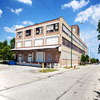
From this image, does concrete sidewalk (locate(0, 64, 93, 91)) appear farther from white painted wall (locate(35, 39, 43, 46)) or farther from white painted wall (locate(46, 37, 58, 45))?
white painted wall (locate(35, 39, 43, 46))

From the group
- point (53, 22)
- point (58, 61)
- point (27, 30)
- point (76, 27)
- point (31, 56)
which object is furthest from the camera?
point (76, 27)

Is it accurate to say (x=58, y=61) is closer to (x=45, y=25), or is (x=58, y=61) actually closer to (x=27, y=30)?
(x=45, y=25)

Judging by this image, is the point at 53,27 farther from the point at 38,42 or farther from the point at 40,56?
the point at 40,56

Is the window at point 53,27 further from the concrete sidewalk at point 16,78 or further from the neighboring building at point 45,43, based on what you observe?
the concrete sidewalk at point 16,78

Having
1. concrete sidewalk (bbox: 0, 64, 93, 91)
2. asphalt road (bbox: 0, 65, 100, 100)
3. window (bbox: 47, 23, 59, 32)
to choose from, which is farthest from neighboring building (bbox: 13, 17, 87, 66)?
asphalt road (bbox: 0, 65, 100, 100)

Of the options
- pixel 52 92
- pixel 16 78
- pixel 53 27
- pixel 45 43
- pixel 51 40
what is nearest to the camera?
pixel 52 92

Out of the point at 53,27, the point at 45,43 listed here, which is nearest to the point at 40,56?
the point at 45,43

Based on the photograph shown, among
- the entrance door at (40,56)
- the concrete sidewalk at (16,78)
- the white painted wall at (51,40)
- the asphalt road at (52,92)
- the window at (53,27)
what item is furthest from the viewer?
the entrance door at (40,56)

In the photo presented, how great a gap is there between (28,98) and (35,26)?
28.6 metres

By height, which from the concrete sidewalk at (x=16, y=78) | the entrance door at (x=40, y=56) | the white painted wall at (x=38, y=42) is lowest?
the concrete sidewalk at (x=16, y=78)

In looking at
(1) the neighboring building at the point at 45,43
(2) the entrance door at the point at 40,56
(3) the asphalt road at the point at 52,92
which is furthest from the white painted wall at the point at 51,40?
(3) the asphalt road at the point at 52,92

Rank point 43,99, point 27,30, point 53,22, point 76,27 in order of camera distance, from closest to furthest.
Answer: point 43,99 → point 53,22 → point 27,30 → point 76,27

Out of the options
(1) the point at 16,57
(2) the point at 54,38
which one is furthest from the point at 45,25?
(1) the point at 16,57

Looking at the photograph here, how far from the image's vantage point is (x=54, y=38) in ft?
88.0
